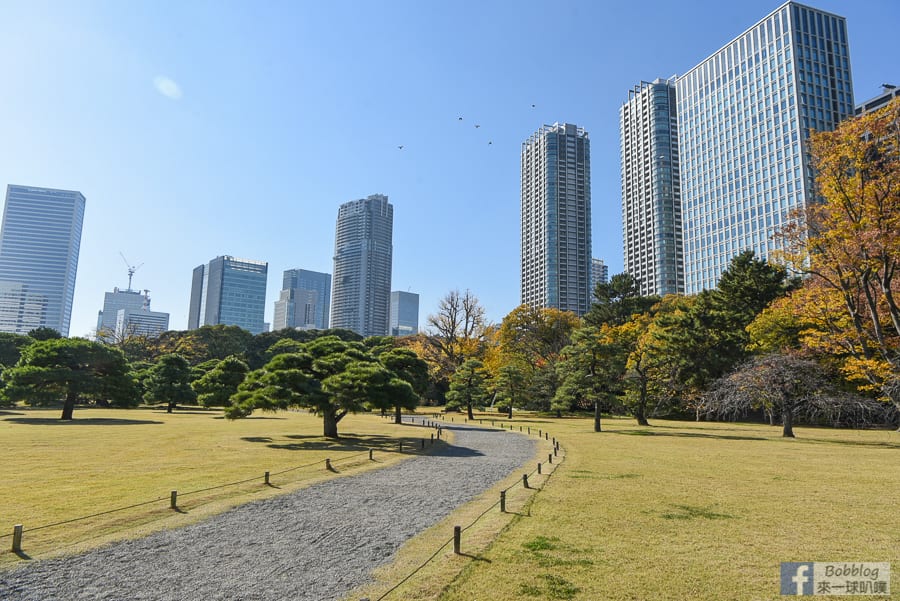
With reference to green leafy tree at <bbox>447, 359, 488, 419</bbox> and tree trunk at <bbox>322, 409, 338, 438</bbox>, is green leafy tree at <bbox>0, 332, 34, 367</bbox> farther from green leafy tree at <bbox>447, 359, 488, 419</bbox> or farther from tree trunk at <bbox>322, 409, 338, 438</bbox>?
tree trunk at <bbox>322, 409, 338, 438</bbox>

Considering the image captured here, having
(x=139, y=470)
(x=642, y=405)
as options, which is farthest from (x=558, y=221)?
(x=139, y=470)

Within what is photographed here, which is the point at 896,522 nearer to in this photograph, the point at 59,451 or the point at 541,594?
the point at 541,594

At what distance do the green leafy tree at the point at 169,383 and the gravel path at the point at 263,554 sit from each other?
42246 millimetres

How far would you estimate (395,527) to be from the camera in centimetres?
1011

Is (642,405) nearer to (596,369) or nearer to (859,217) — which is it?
(596,369)

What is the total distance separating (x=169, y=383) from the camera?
49219mm

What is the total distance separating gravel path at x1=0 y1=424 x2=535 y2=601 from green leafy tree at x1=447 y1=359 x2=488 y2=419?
107 ft

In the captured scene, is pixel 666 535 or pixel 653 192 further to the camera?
pixel 653 192

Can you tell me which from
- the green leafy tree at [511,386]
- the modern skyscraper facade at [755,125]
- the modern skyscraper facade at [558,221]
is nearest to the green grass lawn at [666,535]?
the green leafy tree at [511,386]

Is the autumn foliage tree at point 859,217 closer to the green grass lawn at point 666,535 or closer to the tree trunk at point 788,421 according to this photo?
the green grass lawn at point 666,535

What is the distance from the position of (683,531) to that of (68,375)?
135 ft

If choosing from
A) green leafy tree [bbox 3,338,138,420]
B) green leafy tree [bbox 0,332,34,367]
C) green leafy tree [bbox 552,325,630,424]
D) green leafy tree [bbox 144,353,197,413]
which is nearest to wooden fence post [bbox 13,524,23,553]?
green leafy tree [bbox 552,325,630,424]

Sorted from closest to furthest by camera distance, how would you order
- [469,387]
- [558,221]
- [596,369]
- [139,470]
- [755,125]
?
1. [139,470]
2. [596,369]
3. [469,387]
4. [755,125]
5. [558,221]

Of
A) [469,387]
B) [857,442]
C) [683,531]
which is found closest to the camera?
[683,531]
